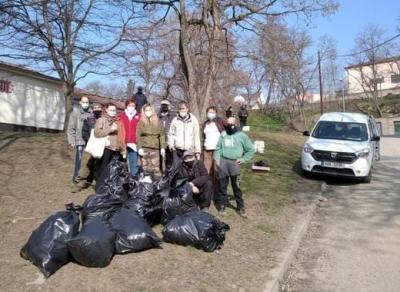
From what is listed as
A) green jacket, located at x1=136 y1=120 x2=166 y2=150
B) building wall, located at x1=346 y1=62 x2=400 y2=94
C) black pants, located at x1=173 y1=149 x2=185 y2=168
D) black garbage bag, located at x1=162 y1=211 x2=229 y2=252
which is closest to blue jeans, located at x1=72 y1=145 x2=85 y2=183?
green jacket, located at x1=136 y1=120 x2=166 y2=150

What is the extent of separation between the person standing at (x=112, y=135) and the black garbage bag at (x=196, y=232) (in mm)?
2953

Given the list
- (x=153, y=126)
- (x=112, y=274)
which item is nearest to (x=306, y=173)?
(x=153, y=126)

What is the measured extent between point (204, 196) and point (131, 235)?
8.37 feet

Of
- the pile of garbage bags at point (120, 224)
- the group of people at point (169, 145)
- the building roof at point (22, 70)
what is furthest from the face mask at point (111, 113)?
the building roof at point (22, 70)

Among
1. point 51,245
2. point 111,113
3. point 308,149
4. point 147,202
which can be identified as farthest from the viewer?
point 308,149

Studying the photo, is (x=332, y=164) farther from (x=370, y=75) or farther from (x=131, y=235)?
(x=370, y=75)

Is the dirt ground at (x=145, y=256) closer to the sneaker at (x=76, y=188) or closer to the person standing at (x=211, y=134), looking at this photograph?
the sneaker at (x=76, y=188)

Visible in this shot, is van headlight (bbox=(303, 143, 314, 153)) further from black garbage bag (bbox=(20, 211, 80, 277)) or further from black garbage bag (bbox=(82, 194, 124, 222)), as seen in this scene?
black garbage bag (bbox=(20, 211, 80, 277))

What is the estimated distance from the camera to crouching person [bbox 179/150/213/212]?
896 cm

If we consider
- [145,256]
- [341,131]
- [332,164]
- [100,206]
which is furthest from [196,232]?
[341,131]

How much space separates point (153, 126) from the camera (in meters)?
10.2

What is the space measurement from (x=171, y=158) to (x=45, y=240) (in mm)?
4432

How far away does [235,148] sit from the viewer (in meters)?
9.34

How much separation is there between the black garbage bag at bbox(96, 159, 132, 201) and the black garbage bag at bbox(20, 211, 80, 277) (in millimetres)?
1305
